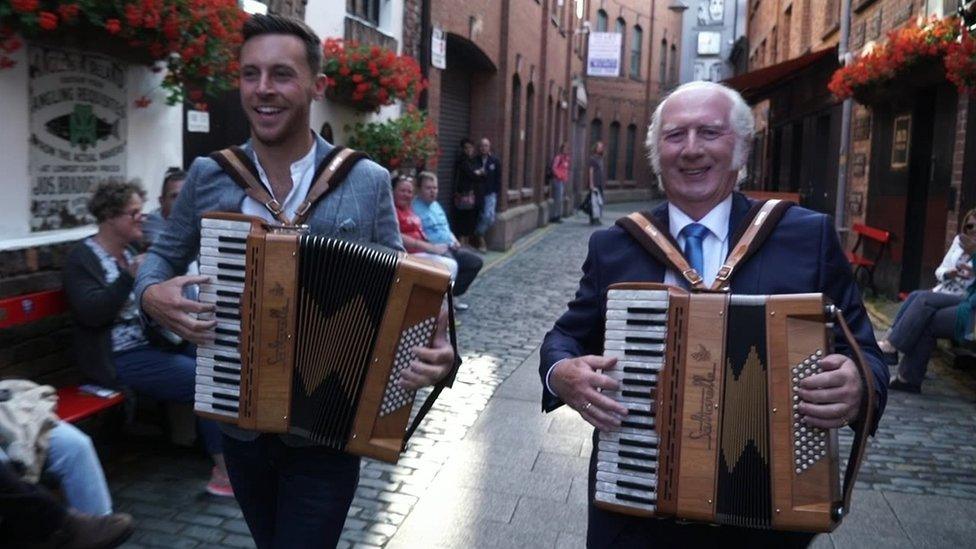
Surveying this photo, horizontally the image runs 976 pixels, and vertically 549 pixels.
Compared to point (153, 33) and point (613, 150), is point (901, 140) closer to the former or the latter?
point (153, 33)

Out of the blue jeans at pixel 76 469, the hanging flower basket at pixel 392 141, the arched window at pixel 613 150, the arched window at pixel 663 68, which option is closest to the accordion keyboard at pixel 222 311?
the blue jeans at pixel 76 469

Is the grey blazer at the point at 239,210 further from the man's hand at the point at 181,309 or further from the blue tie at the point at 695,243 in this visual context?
the blue tie at the point at 695,243

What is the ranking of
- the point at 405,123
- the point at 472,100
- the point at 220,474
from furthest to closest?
the point at 472,100 → the point at 405,123 → the point at 220,474

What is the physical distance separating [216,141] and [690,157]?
16.7ft

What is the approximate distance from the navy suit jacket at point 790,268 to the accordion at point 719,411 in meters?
0.16

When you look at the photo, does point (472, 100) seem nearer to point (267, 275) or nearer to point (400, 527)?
point (400, 527)

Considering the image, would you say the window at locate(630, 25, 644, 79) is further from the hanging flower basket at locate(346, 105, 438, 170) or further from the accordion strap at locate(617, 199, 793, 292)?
the accordion strap at locate(617, 199, 793, 292)

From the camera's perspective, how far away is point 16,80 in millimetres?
4387

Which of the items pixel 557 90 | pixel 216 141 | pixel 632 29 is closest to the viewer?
pixel 216 141

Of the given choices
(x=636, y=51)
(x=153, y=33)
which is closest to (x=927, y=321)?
(x=153, y=33)

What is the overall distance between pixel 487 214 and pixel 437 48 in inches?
137

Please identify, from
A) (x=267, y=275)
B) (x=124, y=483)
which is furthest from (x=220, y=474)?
(x=267, y=275)

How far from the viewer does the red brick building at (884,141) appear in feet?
31.3

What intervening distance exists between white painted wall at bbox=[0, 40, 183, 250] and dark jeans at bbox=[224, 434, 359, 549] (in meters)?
2.45
